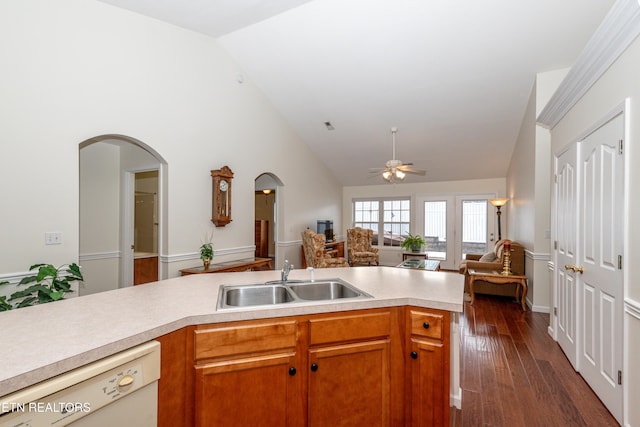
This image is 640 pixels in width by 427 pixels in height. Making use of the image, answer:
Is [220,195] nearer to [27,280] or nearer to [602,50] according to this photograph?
[27,280]

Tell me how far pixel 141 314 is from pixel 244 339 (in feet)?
1.54

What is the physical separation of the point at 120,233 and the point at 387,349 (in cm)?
453

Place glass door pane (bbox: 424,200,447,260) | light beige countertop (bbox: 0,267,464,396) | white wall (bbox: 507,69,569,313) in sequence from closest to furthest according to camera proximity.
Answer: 1. light beige countertop (bbox: 0,267,464,396)
2. white wall (bbox: 507,69,569,313)
3. glass door pane (bbox: 424,200,447,260)

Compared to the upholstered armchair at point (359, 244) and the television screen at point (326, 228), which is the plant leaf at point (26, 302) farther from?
the upholstered armchair at point (359, 244)

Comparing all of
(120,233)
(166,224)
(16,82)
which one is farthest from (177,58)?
(120,233)

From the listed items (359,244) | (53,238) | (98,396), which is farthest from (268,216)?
(98,396)

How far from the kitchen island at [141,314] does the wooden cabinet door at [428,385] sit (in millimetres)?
127

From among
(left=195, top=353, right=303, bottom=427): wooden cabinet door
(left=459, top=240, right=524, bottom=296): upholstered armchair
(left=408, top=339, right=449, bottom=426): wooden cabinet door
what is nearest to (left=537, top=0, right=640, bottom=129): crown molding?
(left=408, top=339, right=449, bottom=426): wooden cabinet door

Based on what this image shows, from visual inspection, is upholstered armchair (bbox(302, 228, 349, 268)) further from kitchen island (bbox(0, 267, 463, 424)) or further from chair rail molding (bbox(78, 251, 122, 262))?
kitchen island (bbox(0, 267, 463, 424))

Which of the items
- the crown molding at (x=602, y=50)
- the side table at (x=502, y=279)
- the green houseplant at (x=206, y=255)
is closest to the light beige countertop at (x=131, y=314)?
the crown molding at (x=602, y=50)

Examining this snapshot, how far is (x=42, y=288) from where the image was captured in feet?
8.28

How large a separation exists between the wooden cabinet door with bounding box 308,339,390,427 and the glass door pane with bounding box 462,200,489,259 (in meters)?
6.81

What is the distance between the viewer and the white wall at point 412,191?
763 centimetres

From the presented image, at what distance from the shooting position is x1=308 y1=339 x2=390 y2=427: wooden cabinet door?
1580 millimetres
